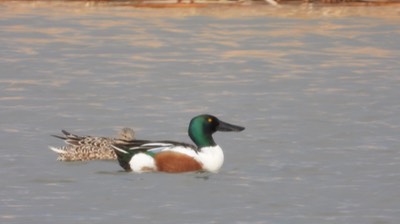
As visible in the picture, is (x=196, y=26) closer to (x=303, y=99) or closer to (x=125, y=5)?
(x=125, y=5)

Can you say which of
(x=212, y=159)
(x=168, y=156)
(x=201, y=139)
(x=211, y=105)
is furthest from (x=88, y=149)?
(x=211, y=105)

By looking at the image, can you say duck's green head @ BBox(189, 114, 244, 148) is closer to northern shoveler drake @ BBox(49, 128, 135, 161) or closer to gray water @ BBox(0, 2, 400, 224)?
gray water @ BBox(0, 2, 400, 224)

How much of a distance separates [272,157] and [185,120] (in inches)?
88.4

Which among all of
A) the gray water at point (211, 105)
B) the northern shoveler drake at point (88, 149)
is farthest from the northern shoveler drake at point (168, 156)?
the northern shoveler drake at point (88, 149)

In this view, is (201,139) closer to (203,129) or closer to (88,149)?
(203,129)

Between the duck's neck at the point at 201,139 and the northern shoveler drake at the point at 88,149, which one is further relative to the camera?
the northern shoveler drake at the point at 88,149

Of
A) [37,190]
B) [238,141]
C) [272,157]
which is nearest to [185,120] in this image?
[238,141]

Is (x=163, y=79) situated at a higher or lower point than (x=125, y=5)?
lower

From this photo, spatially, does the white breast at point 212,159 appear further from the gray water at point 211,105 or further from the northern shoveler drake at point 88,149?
the northern shoveler drake at point 88,149

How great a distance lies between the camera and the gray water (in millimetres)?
10961

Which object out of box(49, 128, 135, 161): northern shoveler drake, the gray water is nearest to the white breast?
the gray water

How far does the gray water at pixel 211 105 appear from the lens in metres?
11.0

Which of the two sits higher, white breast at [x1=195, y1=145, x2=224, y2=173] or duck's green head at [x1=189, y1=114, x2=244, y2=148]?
duck's green head at [x1=189, y1=114, x2=244, y2=148]

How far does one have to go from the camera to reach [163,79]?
18016 millimetres
